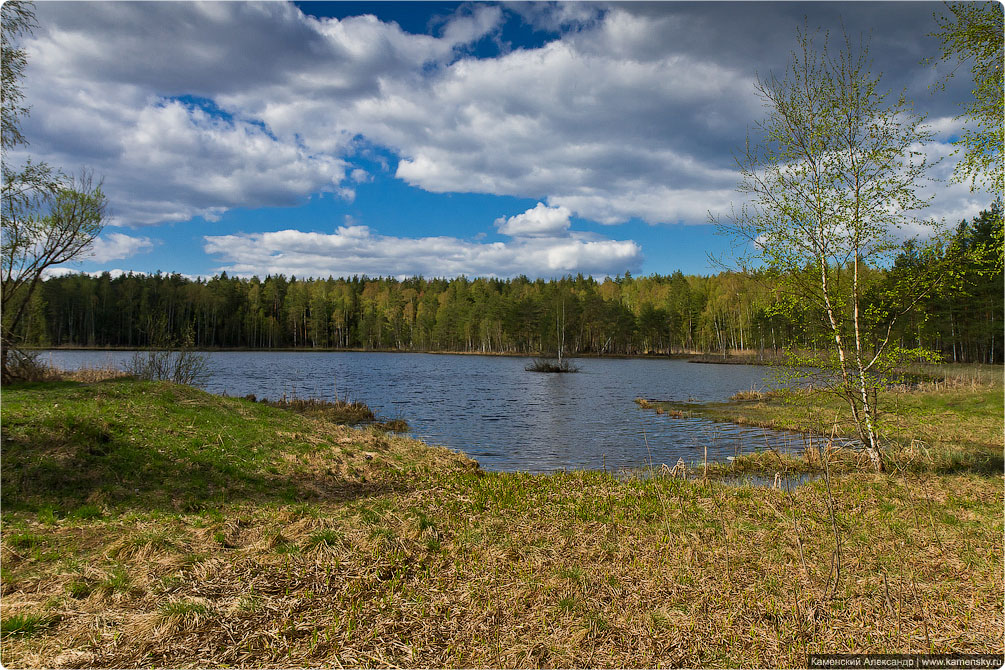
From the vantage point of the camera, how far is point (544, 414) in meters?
28.5

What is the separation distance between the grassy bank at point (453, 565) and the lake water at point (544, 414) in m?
4.32

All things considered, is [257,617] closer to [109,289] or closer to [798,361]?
[798,361]

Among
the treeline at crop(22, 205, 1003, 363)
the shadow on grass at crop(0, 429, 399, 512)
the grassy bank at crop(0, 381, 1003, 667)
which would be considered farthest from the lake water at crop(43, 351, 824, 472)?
the treeline at crop(22, 205, 1003, 363)

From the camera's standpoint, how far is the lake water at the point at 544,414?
60.1 ft

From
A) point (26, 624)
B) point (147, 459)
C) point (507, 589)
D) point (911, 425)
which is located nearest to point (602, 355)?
point (911, 425)

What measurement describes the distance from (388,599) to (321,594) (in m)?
0.76

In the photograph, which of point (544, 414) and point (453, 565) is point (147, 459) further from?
point (544, 414)

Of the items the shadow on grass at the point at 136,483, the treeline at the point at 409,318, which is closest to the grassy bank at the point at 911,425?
the shadow on grass at the point at 136,483

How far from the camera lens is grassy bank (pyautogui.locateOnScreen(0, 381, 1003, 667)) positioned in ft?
16.1

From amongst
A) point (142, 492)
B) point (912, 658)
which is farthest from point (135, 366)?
point (912, 658)

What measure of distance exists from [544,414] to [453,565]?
870 inches

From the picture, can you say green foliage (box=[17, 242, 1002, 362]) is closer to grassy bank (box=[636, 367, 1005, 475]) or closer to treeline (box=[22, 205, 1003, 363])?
treeline (box=[22, 205, 1003, 363])

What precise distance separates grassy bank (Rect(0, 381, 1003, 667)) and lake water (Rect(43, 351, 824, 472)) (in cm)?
432

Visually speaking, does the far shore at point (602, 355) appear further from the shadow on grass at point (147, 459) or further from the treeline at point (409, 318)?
the shadow on grass at point (147, 459)
